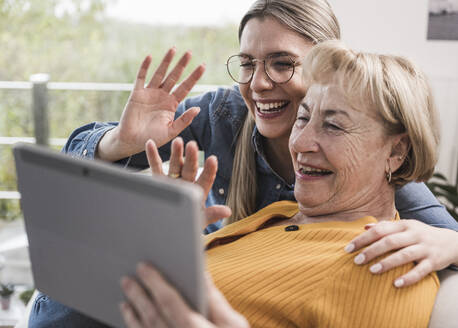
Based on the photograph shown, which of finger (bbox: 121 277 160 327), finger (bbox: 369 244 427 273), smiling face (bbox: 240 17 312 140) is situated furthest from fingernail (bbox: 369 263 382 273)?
smiling face (bbox: 240 17 312 140)

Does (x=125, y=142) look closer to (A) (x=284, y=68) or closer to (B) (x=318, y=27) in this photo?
(A) (x=284, y=68)

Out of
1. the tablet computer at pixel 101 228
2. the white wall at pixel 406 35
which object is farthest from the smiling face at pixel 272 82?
the white wall at pixel 406 35

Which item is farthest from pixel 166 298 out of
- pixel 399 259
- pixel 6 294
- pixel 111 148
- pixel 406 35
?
pixel 406 35

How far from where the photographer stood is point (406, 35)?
277cm

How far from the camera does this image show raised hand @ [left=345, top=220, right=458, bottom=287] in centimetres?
95

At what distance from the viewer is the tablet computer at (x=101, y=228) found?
62 cm

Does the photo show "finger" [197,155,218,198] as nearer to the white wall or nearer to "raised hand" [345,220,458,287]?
"raised hand" [345,220,458,287]

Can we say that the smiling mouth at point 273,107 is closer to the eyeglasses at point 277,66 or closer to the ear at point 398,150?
the eyeglasses at point 277,66

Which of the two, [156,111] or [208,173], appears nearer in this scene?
[208,173]

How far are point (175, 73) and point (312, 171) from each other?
0.52 metres

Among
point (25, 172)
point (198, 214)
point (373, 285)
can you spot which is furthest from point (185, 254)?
point (373, 285)

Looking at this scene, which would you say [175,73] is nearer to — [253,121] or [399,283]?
[253,121]

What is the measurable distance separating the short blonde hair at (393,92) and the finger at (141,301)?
2.15ft

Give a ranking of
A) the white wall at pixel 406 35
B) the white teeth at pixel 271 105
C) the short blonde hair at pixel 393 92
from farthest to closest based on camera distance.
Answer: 1. the white wall at pixel 406 35
2. the white teeth at pixel 271 105
3. the short blonde hair at pixel 393 92
